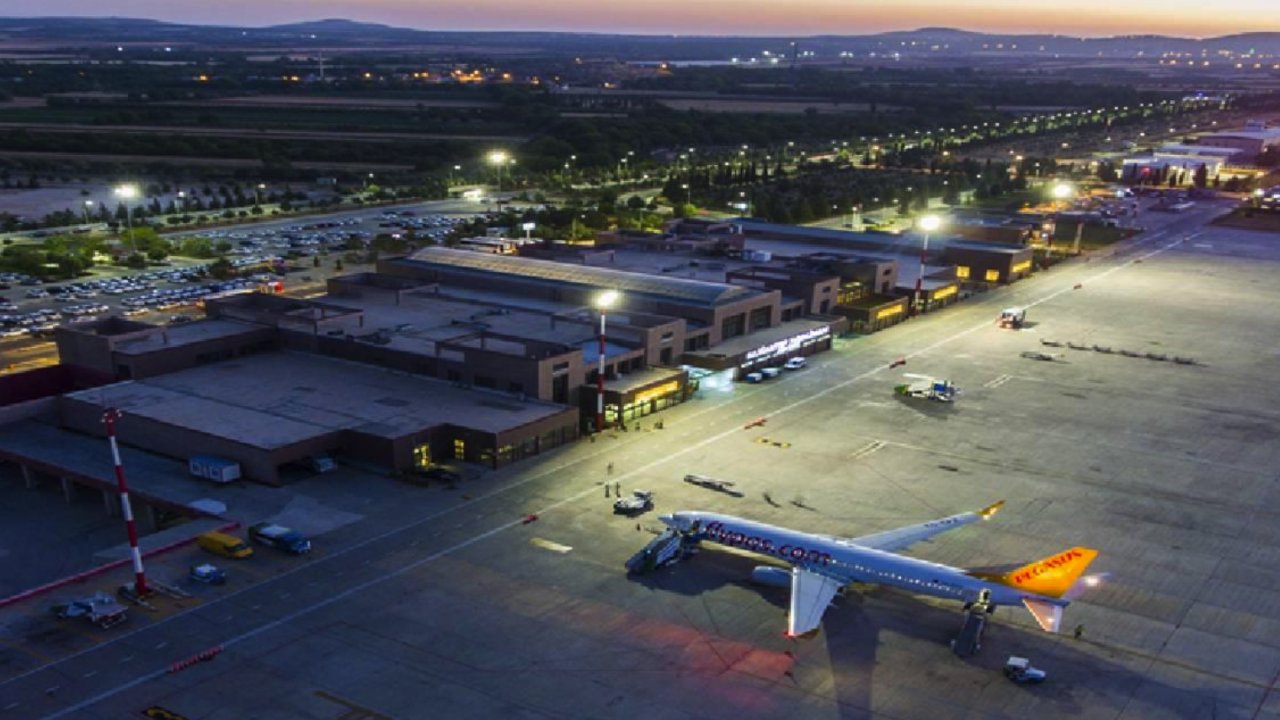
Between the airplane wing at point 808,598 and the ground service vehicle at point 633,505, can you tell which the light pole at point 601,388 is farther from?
the airplane wing at point 808,598

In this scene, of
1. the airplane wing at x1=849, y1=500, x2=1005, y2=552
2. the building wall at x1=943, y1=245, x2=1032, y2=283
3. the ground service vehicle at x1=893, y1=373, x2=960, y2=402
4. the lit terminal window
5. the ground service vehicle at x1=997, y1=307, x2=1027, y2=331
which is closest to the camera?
the airplane wing at x1=849, y1=500, x2=1005, y2=552

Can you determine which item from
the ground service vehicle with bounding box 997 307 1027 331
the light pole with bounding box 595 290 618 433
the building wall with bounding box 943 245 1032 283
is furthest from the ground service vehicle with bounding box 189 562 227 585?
the building wall with bounding box 943 245 1032 283

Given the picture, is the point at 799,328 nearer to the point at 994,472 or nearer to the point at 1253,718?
the point at 994,472

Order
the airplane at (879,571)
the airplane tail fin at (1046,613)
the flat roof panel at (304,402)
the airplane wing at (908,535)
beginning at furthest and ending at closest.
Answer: the flat roof panel at (304,402) < the airplane wing at (908,535) < the airplane at (879,571) < the airplane tail fin at (1046,613)

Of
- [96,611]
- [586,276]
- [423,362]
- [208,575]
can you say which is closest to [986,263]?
[586,276]

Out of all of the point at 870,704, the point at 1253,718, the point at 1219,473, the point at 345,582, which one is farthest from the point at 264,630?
the point at 1219,473

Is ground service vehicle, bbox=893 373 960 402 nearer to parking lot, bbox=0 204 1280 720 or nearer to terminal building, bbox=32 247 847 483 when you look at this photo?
parking lot, bbox=0 204 1280 720

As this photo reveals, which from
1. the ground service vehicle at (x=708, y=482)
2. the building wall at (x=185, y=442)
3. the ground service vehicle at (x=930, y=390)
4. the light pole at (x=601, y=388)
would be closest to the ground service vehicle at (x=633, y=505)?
the ground service vehicle at (x=708, y=482)
